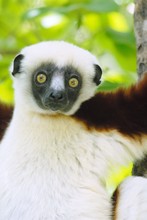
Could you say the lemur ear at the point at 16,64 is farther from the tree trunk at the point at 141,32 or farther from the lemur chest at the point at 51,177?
the tree trunk at the point at 141,32

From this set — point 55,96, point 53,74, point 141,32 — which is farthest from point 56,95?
point 141,32

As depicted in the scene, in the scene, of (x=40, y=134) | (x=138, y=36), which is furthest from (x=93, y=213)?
(x=138, y=36)

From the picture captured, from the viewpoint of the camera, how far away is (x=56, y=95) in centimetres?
418

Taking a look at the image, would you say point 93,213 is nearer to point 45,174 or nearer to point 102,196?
point 102,196

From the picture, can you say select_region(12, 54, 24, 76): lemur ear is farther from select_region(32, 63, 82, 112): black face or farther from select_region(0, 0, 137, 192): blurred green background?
select_region(0, 0, 137, 192): blurred green background

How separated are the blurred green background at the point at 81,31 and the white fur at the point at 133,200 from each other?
0.87 ft

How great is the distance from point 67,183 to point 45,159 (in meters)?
0.23

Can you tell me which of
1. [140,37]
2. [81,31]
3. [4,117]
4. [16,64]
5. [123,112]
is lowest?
[4,117]

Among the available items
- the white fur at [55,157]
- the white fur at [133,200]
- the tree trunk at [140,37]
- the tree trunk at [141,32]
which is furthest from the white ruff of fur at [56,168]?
the tree trunk at [141,32]

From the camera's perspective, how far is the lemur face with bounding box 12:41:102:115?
4.34 metres

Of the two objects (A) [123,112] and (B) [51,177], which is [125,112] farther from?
(B) [51,177]

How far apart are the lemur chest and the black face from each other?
0.22 metres

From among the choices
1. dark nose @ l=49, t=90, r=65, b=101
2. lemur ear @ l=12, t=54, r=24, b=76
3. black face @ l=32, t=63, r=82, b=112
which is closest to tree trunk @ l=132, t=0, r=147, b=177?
black face @ l=32, t=63, r=82, b=112

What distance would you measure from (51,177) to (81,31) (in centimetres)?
245
